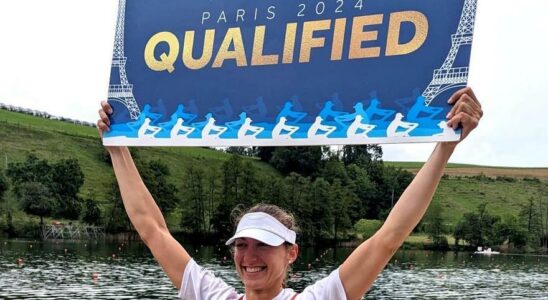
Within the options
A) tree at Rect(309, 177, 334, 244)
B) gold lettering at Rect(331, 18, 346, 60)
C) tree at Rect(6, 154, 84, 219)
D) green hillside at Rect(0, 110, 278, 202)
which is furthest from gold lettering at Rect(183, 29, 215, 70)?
tree at Rect(309, 177, 334, 244)

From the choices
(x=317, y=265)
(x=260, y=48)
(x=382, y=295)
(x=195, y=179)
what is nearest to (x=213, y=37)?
(x=260, y=48)

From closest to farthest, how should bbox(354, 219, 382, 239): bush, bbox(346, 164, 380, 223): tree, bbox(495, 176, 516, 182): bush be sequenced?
bbox(354, 219, 382, 239): bush < bbox(346, 164, 380, 223): tree < bbox(495, 176, 516, 182): bush

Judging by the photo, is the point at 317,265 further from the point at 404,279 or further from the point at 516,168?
the point at 516,168

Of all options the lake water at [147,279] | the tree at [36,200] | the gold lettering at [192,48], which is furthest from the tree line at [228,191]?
the gold lettering at [192,48]

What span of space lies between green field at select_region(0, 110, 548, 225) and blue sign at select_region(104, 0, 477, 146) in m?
105

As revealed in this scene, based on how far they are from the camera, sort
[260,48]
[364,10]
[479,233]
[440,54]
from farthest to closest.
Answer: [479,233] → [260,48] → [364,10] → [440,54]

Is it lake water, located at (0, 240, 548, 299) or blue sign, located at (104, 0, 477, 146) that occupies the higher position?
blue sign, located at (104, 0, 477, 146)

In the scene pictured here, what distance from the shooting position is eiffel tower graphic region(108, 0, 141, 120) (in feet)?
14.9

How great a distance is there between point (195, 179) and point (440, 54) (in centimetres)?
11646

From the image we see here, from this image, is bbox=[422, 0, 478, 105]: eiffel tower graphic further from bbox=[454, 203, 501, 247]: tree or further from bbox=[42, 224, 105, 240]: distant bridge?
bbox=[454, 203, 501, 247]: tree

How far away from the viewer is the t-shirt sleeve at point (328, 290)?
339 cm

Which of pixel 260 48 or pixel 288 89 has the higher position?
pixel 260 48

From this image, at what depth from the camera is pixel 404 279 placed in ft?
179

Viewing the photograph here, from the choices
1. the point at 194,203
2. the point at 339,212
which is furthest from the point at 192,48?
the point at 339,212
